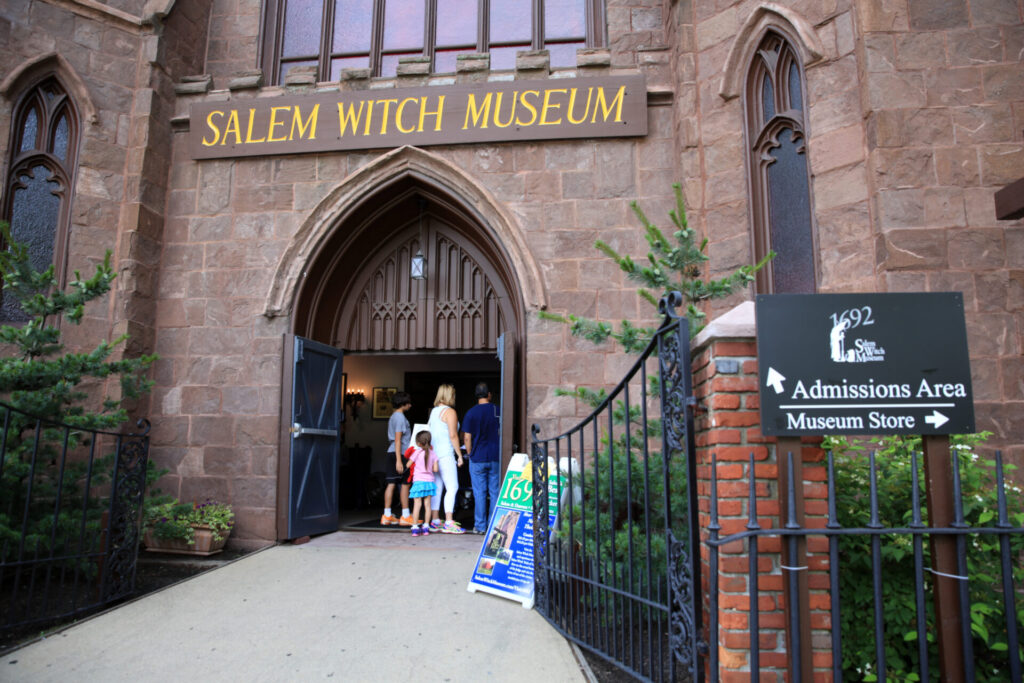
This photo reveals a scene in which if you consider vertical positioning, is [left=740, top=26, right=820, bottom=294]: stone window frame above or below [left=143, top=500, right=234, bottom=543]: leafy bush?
above

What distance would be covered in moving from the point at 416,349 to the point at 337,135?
8.51 feet

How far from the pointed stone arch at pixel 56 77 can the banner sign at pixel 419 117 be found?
1.04 meters

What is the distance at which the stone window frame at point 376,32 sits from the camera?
8211 millimetres

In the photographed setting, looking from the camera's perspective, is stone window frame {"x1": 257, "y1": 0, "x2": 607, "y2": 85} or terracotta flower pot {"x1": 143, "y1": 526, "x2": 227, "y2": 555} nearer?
terracotta flower pot {"x1": 143, "y1": 526, "x2": 227, "y2": 555}

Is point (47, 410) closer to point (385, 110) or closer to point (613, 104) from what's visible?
point (385, 110)

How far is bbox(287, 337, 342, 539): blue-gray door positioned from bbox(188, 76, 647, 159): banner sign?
2439 millimetres

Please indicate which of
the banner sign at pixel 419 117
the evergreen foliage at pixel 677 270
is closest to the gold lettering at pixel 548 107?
the banner sign at pixel 419 117

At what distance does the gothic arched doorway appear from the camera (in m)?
7.71

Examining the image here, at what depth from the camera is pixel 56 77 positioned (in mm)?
7441

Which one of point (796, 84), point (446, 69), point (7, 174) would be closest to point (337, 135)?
point (446, 69)

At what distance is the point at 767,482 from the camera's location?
2736 millimetres

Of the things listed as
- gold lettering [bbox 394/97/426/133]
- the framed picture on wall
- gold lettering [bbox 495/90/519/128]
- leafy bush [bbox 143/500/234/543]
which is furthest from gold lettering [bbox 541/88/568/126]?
the framed picture on wall

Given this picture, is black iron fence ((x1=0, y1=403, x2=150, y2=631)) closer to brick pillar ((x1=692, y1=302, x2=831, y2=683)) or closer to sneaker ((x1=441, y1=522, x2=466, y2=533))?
sneaker ((x1=441, y1=522, x2=466, y2=533))

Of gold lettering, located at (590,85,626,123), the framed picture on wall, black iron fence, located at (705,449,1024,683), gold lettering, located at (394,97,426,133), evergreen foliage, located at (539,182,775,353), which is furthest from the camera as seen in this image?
the framed picture on wall
